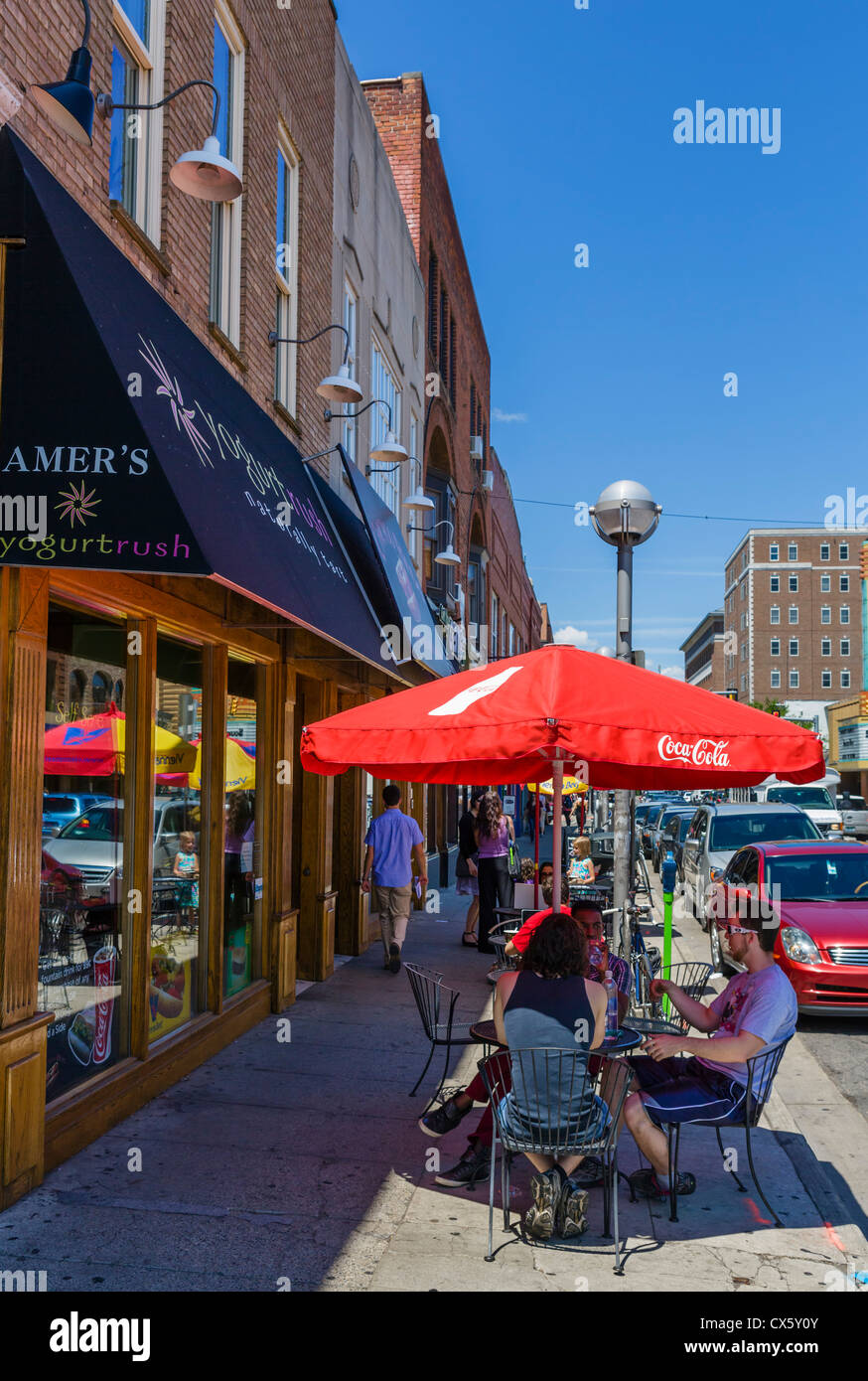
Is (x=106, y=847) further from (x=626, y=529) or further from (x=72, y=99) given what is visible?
(x=626, y=529)

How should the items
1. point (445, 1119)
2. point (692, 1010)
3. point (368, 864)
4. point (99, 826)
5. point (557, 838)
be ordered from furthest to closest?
1. point (368, 864)
2. point (557, 838)
3. point (99, 826)
4. point (445, 1119)
5. point (692, 1010)

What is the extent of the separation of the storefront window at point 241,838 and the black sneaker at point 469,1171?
3056mm

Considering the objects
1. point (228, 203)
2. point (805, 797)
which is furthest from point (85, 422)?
point (805, 797)

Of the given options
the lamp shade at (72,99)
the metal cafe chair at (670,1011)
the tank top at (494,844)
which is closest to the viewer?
the lamp shade at (72,99)

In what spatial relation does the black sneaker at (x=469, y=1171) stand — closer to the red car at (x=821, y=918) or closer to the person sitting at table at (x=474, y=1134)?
the person sitting at table at (x=474, y=1134)

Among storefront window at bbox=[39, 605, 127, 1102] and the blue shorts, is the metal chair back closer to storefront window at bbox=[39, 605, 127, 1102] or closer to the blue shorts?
the blue shorts

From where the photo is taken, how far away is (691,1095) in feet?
16.8

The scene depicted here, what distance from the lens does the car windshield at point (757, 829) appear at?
15288 mm

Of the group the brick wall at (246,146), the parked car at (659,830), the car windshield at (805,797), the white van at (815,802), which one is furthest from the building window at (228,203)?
the car windshield at (805,797)

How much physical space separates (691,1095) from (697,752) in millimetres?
1710

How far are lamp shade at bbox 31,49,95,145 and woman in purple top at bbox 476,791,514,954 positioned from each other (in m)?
8.89

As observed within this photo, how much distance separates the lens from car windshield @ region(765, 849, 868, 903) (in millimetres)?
10164

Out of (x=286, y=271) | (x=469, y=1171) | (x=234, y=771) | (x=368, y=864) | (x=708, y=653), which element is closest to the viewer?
(x=469, y=1171)

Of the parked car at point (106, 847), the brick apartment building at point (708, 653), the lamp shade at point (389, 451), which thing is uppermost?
the brick apartment building at point (708, 653)
